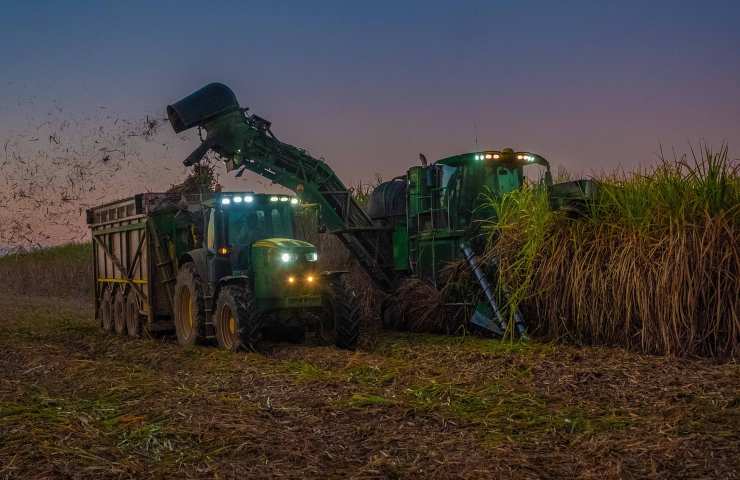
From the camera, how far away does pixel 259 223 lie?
1220cm

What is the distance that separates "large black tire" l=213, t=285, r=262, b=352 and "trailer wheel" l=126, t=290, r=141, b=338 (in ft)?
12.4

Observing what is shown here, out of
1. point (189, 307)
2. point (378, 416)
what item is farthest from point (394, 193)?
point (378, 416)

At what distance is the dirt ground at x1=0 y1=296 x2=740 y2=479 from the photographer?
17.9 ft

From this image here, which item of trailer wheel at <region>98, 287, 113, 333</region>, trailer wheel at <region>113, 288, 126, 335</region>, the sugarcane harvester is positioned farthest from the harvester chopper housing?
trailer wheel at <region>98, 287, 113, 333</region>

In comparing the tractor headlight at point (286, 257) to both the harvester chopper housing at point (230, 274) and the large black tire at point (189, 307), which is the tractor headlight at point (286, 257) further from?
the large black tire at point (189, 307)

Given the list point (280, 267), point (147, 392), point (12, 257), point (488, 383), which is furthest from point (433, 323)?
point (12, 257)

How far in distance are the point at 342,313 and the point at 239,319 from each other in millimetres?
1393

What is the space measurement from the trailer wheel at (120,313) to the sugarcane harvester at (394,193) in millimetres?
2850

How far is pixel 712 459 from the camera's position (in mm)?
5449

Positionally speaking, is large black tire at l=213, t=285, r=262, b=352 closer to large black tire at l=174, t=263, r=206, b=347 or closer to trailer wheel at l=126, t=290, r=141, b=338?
large black tire at l=174, t=263, r=206, b=347

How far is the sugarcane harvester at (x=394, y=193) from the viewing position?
13602 millimetres

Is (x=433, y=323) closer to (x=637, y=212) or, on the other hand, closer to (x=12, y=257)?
(x=637, y=212)

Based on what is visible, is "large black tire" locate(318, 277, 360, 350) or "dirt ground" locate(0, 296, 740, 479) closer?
"dirt ground" locate(0, 296, 740, 479)

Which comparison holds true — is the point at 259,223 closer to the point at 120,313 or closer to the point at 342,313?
the point at 342,313
